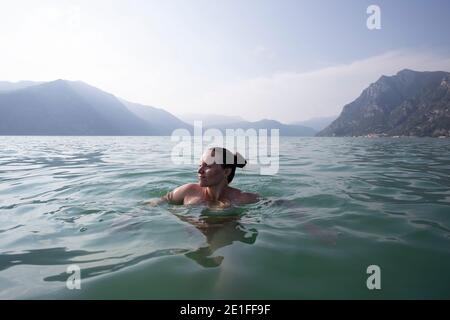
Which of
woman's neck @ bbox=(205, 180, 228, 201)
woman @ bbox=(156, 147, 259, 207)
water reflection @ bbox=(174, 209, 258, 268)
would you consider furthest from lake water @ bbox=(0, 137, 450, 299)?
woman's neck @ bbox=(205, 180, 228, 201)

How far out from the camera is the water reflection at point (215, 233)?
372 cm

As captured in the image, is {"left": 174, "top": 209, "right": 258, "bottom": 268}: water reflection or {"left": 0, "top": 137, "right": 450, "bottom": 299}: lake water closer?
{"left": 0, "top": 137, "right": 450, "bottom": 299}: lake water

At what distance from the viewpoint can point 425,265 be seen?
356 cm

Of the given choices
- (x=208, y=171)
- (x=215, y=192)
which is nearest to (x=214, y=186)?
(x=215, y=192)

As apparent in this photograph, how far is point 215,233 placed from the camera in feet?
15.3

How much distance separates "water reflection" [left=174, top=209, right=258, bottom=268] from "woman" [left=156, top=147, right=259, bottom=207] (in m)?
0.51

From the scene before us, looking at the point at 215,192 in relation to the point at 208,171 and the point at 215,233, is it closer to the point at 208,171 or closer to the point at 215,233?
the point at 208,171

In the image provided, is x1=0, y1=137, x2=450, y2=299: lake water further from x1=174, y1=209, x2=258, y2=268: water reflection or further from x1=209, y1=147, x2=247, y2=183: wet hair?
x1=209, y1=147, x2=247, y2=183: wet hair

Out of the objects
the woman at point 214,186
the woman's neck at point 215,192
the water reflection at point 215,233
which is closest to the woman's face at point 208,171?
the woman at point 214,186

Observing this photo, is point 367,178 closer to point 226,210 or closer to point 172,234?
point 226,210

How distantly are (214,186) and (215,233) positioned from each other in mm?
1803

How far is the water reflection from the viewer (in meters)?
3.72

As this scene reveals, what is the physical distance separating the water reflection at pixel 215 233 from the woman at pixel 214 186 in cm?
51
